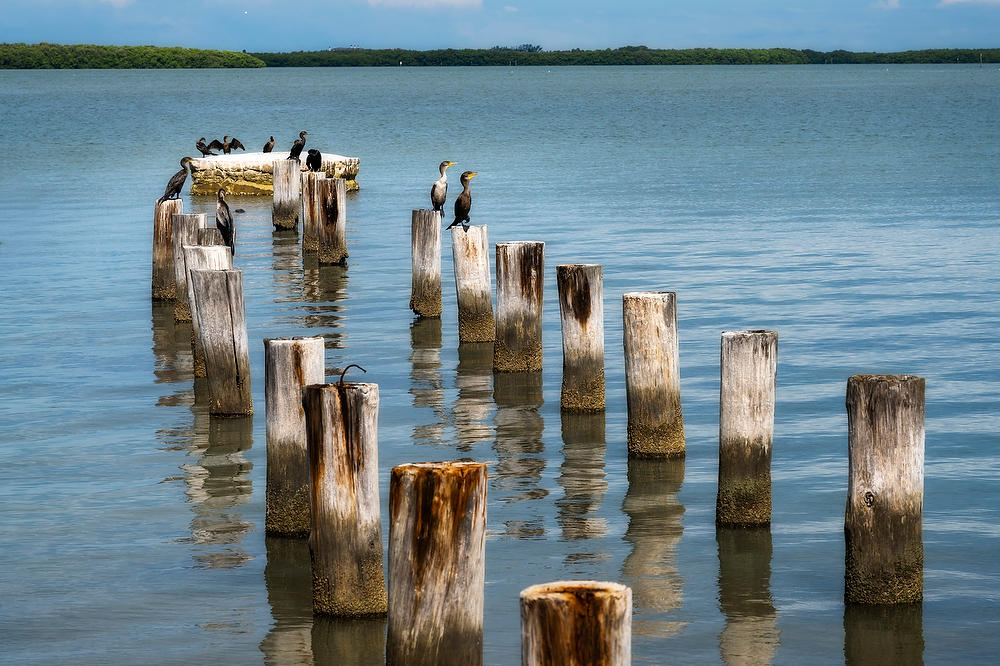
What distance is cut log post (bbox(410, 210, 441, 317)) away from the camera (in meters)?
14.5

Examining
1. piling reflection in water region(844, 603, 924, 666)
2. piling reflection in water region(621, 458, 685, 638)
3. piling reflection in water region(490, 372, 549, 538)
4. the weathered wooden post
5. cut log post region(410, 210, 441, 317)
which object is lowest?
piling reflection in water region(844, 603, 924, 666)

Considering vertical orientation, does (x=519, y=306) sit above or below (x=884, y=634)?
above

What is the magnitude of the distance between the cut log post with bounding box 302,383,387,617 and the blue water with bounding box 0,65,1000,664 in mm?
181

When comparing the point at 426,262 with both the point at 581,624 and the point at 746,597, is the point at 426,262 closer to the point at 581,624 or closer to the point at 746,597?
the point at 746,597

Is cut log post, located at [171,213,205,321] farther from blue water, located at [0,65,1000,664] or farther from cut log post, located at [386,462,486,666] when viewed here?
cut log post, located at [386,462,486,666]

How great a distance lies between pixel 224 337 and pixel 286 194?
1335 cm

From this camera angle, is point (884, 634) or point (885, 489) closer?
point (885, 489)

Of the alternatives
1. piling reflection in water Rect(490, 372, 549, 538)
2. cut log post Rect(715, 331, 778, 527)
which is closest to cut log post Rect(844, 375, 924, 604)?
cut log post Rect(715, 331, 778, 527)

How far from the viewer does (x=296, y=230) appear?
2391 centimetres

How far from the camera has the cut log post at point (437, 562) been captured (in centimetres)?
548

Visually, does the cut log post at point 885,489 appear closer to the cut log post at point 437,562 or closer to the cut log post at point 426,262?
the cut log post at point 437,562

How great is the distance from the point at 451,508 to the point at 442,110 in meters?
80.7

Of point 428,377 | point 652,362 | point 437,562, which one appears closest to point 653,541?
point 652,362

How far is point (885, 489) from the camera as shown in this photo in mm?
6762
